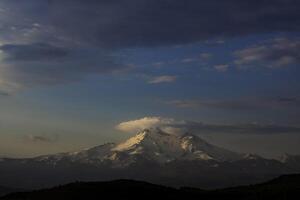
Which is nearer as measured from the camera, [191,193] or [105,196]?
[105,196]

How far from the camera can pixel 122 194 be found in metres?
168

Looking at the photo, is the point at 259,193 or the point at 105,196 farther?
the point at 259,193

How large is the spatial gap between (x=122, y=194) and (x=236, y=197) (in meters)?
36.5

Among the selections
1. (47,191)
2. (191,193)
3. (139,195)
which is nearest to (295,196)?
(191,193)

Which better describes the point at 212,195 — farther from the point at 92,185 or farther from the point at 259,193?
the point at 92,185

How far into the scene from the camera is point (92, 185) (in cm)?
17575

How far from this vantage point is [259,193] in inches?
6988

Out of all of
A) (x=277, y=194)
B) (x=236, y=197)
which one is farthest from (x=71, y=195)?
(x=277, y=194)

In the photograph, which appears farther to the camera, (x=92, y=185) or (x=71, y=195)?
(x=92, y=185)

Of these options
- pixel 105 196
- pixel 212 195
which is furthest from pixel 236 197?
pixel 105 196

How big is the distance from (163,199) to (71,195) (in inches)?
1083

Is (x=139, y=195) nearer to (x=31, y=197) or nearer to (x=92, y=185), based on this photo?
(x=92, y=185)

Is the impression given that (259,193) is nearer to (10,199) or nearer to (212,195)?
(212,195)

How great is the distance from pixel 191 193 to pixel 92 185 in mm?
31935
